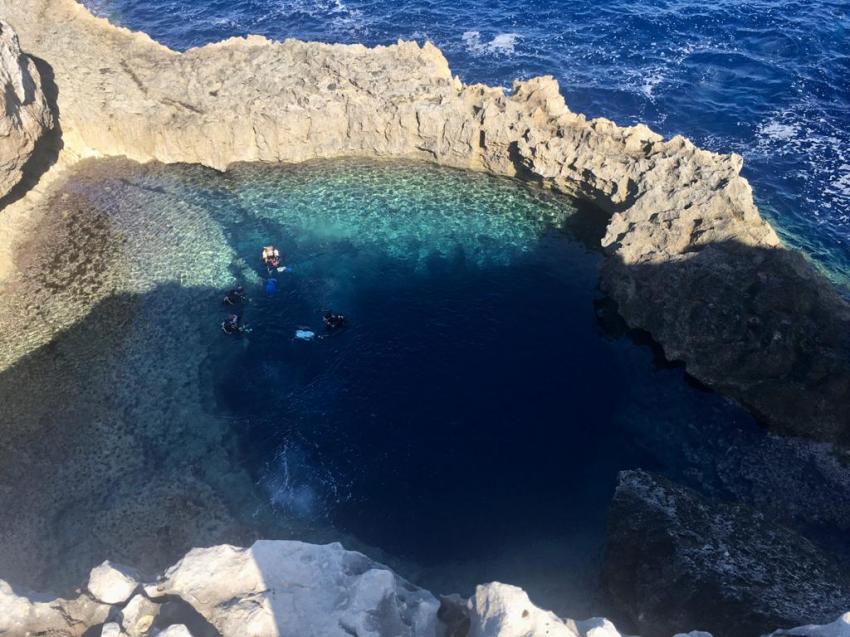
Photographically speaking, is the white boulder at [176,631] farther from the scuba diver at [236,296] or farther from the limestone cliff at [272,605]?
the scuba diver at [236,296]

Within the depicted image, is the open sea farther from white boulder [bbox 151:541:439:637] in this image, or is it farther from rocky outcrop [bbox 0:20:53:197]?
white boulder [bbox 151:541:439:637]

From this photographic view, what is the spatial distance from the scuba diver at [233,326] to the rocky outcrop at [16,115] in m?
17.8

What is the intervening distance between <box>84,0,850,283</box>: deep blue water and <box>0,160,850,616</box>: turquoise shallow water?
57.0ft

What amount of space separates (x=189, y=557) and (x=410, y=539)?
10272 millimetres

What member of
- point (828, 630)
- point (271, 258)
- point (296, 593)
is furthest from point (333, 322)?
point (828, 630)

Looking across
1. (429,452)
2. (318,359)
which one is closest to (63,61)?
(318,359)

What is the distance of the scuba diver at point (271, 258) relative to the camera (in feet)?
130

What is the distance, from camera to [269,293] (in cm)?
3888

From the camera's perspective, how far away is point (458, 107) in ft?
152

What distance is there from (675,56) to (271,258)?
153 feet

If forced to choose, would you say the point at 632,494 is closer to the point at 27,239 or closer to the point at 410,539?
the point at 410,539

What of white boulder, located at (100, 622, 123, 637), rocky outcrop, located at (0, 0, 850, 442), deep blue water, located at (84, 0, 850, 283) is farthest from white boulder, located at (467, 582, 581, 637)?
deep blue water, located at (84, 0, 850, 283)

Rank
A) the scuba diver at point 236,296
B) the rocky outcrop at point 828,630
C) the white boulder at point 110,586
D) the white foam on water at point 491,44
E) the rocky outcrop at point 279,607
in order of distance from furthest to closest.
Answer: the white foam on water at point 491,44, the scuba diver at point 236,296, the white boulder at point 110,586, the rocky outcrop at point 279,607, the rocky outcrop at point 828,630

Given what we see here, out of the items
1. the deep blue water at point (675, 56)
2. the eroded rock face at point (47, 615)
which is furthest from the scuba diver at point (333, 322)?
the deep blue water at point (675, 56)
